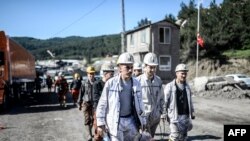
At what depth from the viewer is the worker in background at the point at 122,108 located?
573 cm

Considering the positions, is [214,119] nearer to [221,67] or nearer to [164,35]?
[164,35]

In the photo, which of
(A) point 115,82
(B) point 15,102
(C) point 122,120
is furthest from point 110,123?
(B) point 15,102

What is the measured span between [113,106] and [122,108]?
153 millimetres

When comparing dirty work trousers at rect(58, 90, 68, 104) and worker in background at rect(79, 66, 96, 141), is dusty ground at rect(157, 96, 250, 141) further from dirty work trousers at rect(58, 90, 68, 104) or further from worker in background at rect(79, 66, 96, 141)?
dirty work trousers at rect(58, 90, 68, 104)

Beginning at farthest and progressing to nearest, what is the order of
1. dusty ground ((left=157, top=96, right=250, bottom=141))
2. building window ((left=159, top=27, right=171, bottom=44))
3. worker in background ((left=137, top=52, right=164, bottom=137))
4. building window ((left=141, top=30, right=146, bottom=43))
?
building window ((left=141, top=30, right=146, bottom=43)), building window ((left=159, top=27, right=171, bottom=44)), dusty ground ((left=157, top=96, right=250, bottom=141)), worker in background ((left=137, top=52, right=164, bottom=137))

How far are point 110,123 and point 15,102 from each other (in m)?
20.9

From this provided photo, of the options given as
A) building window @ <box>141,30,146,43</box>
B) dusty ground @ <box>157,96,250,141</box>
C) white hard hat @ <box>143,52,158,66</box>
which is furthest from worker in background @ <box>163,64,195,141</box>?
building window @ <box>141,30,146,43</box>

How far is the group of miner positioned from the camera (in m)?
5.77

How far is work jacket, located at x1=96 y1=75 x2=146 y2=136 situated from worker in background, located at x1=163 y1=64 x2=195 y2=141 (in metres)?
1.87

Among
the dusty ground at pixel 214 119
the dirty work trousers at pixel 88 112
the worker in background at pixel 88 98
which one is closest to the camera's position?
the worker in background at pixel 88 98

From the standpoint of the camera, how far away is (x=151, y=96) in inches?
309

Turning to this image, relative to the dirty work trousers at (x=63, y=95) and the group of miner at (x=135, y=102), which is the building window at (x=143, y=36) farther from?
the group of miner at (x=135, y=102)

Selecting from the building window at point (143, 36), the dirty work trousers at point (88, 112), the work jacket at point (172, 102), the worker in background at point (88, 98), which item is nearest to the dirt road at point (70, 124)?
the work jacket at point (172, 102)

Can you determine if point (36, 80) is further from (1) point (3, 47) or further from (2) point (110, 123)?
(2) point (110, 123)
